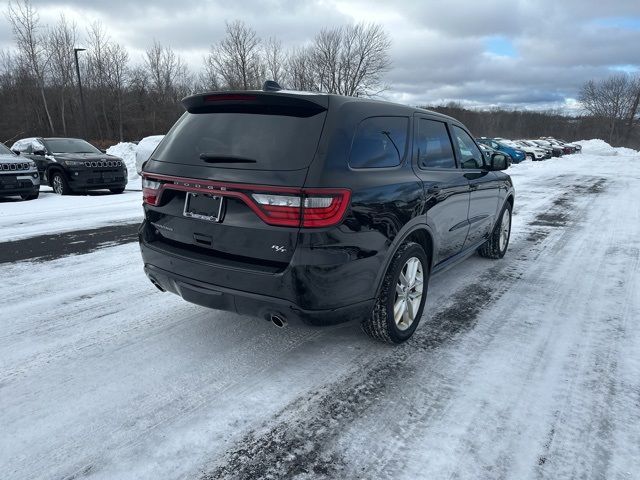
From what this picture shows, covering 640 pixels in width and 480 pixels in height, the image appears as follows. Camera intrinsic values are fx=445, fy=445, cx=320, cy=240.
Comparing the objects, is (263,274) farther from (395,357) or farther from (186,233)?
(395,357)

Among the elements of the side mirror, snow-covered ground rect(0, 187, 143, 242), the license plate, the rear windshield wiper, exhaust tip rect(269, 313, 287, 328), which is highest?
the rear windshield wiper

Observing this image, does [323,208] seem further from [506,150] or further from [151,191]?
[506,150]

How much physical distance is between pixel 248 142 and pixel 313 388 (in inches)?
63.5

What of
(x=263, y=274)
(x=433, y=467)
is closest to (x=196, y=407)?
(x=263, y=274)

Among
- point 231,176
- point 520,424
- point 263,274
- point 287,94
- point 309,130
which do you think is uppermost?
point 287,94

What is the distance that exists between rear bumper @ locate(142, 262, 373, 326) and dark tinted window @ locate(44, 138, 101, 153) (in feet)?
36.7

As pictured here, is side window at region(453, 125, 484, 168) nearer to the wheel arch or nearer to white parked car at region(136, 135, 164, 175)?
the wheel arch

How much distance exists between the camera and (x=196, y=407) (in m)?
2.58

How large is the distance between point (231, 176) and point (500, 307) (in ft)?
9.47

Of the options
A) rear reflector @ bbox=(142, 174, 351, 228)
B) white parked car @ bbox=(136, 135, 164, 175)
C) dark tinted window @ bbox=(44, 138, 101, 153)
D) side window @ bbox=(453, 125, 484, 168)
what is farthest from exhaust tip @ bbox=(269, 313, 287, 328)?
white parked car @ bbox=(136, 135, 164, 175)

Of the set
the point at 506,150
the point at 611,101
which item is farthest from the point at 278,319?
the point at 611,101

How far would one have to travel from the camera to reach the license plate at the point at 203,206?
2.79 meters

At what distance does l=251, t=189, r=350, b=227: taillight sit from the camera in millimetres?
2541

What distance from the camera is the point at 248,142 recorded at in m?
2.84
